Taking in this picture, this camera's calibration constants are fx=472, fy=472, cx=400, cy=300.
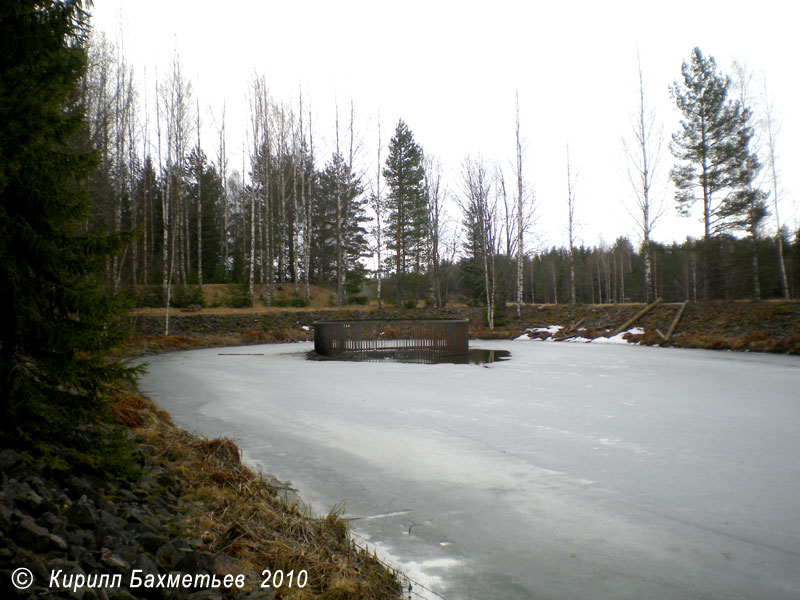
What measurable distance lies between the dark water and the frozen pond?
3921 millimetres

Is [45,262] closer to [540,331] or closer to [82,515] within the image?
[82,515]

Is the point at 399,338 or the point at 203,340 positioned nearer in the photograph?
the point at 399,338

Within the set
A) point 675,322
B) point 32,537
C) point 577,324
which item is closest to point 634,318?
point 675,322

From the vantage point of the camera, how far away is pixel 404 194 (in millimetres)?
35156

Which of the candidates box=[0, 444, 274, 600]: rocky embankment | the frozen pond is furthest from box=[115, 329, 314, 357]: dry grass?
box=[0, 444, 274, 600]: rocky embankment

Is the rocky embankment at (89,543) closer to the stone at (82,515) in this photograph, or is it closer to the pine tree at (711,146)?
the stone at (82,515)

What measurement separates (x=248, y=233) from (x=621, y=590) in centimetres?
4131

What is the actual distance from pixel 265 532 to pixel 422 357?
11.6 metres

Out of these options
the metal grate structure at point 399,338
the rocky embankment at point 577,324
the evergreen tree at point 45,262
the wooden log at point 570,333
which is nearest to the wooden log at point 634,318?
the rocky embankment at point 577,324

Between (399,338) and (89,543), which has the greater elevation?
(399,338)

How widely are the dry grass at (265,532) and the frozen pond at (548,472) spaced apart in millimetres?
249

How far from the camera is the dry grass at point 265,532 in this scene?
2.21m

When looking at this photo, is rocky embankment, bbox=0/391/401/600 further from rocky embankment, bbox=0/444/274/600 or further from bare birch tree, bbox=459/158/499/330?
bare birch tree, bbox=459/158/499/330

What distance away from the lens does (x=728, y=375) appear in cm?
938
